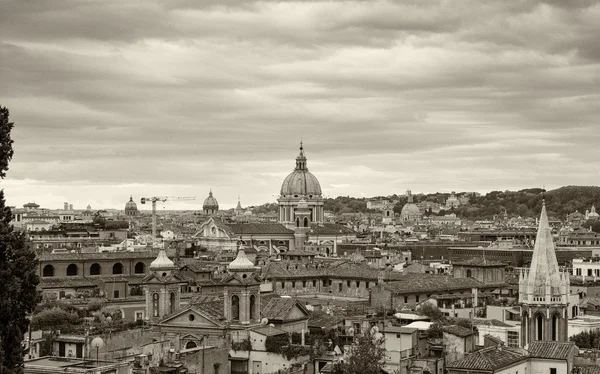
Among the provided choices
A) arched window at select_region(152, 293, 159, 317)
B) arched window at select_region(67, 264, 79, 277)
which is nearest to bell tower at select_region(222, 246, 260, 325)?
arched window at select_region(152, 293, 159, 317)

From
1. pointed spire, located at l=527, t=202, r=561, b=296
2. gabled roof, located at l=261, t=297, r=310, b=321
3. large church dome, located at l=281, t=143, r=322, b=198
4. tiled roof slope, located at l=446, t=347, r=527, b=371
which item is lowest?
tiled roof slope, located at l=446, t=347, r=527, b=371

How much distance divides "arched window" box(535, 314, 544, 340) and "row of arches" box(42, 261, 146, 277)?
41.2 metres

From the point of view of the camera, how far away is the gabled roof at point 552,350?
140 feet

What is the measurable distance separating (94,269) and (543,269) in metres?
41.7

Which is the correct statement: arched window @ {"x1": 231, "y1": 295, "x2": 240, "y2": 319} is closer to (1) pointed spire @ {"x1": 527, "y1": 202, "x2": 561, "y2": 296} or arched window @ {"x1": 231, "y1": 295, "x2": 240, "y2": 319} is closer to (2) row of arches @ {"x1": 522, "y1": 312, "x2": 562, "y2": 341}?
(2) row of arches @ {"x1": 522, "y1": 312, "x2": 562, "y2": 341}

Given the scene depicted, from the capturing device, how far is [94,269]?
86812 mm

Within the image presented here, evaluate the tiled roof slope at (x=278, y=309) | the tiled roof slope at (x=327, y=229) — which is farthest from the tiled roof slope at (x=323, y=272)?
the tiled roof slope at (x=327, y=229)

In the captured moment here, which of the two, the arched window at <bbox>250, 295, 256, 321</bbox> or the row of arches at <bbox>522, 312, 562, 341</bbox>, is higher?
the arched window at <bbox>250, 295, 256, 321</bbox>

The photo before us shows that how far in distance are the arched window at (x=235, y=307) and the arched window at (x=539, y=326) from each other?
13396mm

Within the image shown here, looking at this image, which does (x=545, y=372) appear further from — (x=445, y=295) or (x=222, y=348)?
(x=445, y=295)

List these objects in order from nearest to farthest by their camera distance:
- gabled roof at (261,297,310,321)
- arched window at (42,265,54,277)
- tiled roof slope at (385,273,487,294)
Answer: gabled roof at (261,297,310,321) → tiled roof slope at (385,273,487,294) → arched window at (42,265,54,277)

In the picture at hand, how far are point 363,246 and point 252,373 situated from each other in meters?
94.2

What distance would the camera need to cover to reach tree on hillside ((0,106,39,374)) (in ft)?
97.2

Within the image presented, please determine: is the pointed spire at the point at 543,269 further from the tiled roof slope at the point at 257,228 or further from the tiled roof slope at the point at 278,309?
the tiled roof slope at the point at 257,228
